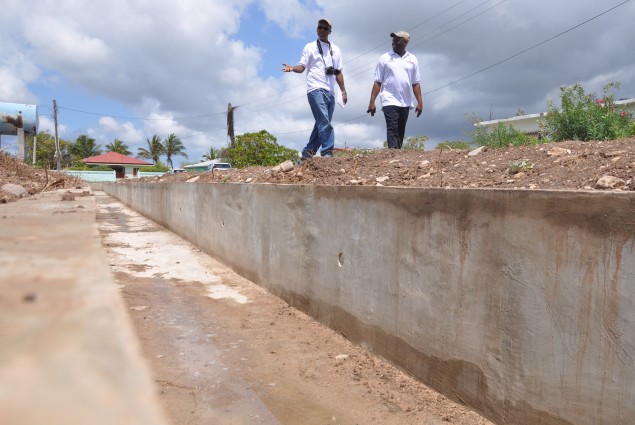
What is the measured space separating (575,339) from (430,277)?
954 mm

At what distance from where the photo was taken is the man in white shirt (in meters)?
6.14

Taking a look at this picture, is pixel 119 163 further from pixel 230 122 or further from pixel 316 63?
Result: pixel 316 63

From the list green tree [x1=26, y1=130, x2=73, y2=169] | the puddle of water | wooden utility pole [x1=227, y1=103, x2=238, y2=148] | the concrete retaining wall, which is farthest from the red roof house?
the concrete retaining wall

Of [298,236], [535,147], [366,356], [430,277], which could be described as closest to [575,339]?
[430,277]

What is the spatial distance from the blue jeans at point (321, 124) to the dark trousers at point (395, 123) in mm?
724

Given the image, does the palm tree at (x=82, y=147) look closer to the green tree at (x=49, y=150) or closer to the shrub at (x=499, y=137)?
the green tree at (x=49, y=150)

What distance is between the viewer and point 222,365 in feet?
11.2

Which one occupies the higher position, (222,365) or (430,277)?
(430,277)

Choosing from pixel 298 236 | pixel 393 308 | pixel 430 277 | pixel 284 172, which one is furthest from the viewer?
pixel 284 172

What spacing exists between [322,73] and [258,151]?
22176 mm

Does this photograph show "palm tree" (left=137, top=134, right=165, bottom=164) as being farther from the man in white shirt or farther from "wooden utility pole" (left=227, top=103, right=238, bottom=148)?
the man in white shirt

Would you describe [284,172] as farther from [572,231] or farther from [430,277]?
[572,231]

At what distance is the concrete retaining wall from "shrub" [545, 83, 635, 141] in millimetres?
3061

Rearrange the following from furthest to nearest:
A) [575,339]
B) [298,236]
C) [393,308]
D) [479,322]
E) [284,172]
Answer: [284,172], [298,236], [393,308], [479,322], [575,339]
